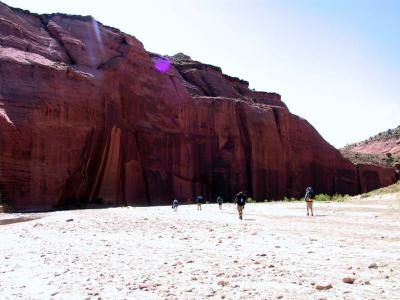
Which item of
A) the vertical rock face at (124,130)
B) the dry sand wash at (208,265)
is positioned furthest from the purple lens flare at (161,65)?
the dry sand wash at (208,265)

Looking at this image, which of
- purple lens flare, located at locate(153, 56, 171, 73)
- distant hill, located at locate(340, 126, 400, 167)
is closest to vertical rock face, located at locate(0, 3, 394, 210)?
purple lens flare, located at locate(153, 56, 171, 73)

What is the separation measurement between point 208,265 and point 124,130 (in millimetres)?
38681

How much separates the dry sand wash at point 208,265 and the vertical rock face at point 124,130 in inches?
933

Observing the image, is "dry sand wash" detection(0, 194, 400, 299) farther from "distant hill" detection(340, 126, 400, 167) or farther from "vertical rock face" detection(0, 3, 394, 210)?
"distant hill" detection(340, 126, 400, 167)

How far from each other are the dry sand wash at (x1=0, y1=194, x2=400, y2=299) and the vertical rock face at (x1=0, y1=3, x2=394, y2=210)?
23.7m

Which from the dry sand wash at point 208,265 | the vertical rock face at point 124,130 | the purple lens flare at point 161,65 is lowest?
the dry sand wash at point 208,265

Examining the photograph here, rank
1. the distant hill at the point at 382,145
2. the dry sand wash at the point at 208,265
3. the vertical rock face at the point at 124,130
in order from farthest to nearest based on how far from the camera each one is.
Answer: the distant hill at the point at 382,145, the vertical rock face at the point at 124,130, the dry sand wash at the point at 208,265

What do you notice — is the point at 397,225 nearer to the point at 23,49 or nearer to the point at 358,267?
the point at 358,267

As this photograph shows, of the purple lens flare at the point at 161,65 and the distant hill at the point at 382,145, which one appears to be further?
the distant hill at the point at 382,145

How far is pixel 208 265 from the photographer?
8602 millimetres

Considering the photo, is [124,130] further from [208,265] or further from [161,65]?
[208,265]

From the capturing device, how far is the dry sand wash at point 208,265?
22.2ft

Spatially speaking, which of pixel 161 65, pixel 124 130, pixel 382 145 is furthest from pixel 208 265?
pixel 382 145

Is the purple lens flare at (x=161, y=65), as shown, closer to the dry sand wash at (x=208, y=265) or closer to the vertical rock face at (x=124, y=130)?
the vertical rock face at (x=124, y=130)
